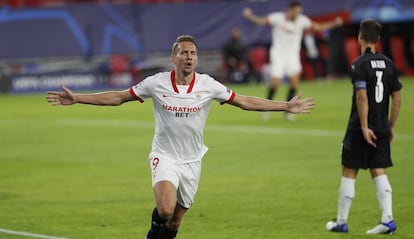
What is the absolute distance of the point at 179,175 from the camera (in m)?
10.2

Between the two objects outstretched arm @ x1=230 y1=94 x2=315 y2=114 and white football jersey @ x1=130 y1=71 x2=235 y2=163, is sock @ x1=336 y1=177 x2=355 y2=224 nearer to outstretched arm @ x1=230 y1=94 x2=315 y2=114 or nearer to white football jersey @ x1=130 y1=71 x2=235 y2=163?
outstretched arm @ x1=230 y1=94 x2=315 y2=114

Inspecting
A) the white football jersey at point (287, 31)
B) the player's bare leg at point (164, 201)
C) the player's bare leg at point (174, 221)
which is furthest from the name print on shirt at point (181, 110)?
the white football jersey at point (287, 31)

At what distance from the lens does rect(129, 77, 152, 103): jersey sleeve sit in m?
10.4

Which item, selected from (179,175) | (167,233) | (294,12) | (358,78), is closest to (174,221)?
(167,233)

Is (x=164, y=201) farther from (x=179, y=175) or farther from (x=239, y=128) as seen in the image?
(x=239, y=128)

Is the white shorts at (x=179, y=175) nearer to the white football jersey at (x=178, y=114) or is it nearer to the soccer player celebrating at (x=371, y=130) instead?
the white football jersey at (x=178, y=114)

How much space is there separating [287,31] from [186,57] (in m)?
17.1

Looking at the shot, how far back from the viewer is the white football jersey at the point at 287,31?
2688 centimetres

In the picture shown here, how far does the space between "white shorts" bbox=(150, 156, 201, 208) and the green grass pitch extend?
1.60 metres

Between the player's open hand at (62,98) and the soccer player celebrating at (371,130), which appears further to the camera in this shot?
the soccer player celebrating at (371,130)

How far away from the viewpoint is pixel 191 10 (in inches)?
1624

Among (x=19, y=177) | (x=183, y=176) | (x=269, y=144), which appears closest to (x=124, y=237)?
(x=183, y=176)

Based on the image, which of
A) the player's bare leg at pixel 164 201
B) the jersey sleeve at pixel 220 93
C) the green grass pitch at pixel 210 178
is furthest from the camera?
the green grass pitch at pixel 210 178

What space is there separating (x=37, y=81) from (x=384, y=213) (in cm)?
2891
